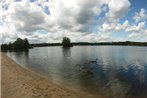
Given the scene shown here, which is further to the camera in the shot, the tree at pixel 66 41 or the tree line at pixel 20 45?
the tree at pixel 66 41

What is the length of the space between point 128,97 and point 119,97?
103 cm

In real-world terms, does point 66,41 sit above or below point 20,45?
above

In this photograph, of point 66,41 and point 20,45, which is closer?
point 20,45

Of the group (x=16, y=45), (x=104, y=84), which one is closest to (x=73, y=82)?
(x=104, y=84)

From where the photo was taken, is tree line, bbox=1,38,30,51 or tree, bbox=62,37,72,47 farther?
tree, bbox=62,37,72,47

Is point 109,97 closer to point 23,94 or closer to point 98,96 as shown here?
point 98,96

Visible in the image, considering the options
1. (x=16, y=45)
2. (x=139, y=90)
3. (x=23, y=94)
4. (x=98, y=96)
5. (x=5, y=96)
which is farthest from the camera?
(x=16, y=45)

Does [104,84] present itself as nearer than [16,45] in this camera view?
Yes

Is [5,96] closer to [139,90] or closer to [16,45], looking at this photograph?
[139,90]

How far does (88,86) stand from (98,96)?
4.08 meters

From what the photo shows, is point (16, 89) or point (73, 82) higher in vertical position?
point (16, 89)

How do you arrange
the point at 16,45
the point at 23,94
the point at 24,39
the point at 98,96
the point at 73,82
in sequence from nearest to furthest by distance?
1. the point at 23,94
2. the point at 98,96
3. the point at 73,82
4. the point at 16,45
5. the point at 24,39

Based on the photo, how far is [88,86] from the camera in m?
21.1

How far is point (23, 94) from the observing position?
44.4 feet
